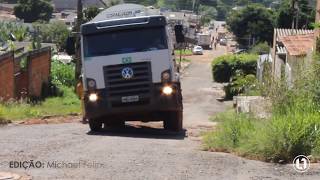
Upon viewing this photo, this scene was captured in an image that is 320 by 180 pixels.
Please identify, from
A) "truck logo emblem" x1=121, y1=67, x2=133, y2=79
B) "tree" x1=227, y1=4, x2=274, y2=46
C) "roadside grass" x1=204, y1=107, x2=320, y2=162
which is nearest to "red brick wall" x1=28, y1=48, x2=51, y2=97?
"truck logo emblem" x1=121, y1=67, x2=133, y2=79

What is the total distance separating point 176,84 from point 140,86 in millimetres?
932

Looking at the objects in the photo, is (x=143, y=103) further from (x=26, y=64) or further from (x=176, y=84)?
(x=26, y=64)

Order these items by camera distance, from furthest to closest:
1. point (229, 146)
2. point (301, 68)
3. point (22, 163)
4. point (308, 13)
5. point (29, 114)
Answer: point (308, 13) < point (29, 114) < point (301, 68) < point (229, 146) < point (22, 163)

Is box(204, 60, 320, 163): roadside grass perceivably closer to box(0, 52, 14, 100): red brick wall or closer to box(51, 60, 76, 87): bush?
box(0, 52, 14, 100): red brick wall

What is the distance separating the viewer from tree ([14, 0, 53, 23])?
109494mm

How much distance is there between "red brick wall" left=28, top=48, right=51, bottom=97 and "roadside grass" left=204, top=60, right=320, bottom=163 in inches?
835

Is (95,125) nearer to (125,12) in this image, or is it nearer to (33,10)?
(125,12)

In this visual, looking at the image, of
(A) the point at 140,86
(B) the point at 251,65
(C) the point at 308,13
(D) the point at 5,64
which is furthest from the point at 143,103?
(C) the point at 308,13

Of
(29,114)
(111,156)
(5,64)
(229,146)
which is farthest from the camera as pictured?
(5,64)

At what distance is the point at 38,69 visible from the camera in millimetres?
35969

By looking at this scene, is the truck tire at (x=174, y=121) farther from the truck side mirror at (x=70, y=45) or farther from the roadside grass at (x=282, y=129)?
the truck side mirror at (x=70, y=45)

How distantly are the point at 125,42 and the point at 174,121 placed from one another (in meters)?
2.77

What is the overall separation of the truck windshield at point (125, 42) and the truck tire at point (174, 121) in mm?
2062

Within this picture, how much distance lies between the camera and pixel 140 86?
16547 mm
